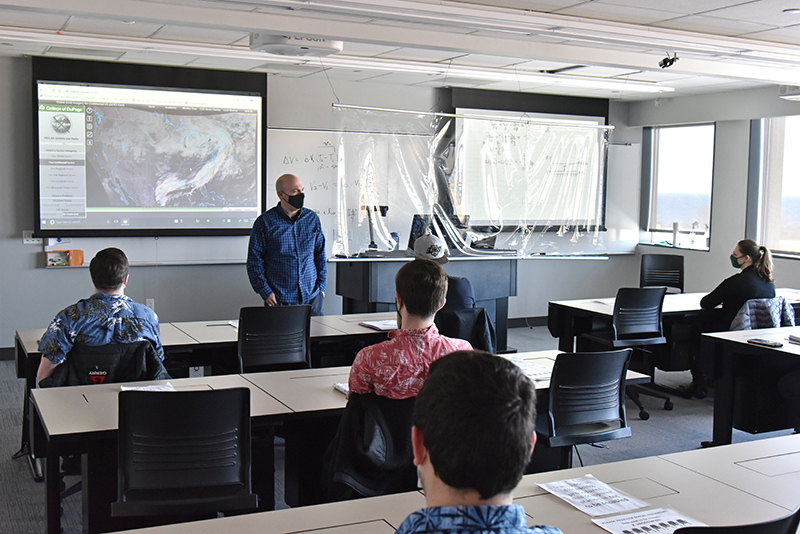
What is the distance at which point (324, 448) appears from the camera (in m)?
3.21

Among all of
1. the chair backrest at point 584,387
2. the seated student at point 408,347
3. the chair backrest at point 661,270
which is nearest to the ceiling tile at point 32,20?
the seated student at point 408,347

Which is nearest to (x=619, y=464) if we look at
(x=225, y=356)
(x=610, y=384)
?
(x=610, y=384)

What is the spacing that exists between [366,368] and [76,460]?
1622mm

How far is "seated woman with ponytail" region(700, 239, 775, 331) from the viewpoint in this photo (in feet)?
17.6

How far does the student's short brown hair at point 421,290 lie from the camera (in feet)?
8.56

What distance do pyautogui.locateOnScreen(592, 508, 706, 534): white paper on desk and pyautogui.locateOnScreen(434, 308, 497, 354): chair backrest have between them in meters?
2.17

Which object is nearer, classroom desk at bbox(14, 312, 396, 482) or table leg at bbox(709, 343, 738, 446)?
classroom desk at bbox(14, 312, 396, 482)

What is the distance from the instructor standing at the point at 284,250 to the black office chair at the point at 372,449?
2512mm

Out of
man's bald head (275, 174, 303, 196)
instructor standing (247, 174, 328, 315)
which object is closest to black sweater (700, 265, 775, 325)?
instructor standing (247, 174, 328, 315)

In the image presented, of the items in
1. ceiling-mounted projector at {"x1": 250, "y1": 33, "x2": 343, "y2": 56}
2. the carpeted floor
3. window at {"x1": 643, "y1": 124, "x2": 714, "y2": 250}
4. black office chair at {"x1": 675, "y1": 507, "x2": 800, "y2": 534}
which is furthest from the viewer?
window at {"x1": 643, "y1": 124, "x2": 714, "y2": 250}

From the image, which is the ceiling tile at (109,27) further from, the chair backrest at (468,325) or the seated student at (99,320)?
the chair backrest at (468,325)

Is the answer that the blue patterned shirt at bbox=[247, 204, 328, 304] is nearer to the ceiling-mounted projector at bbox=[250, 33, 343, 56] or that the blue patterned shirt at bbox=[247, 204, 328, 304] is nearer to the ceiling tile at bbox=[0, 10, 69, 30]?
the ceiling-mounted projector at bbox=[250, 33, 343, 56]

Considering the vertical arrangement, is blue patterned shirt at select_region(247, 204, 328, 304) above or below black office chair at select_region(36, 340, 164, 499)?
above

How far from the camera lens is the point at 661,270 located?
763cm
